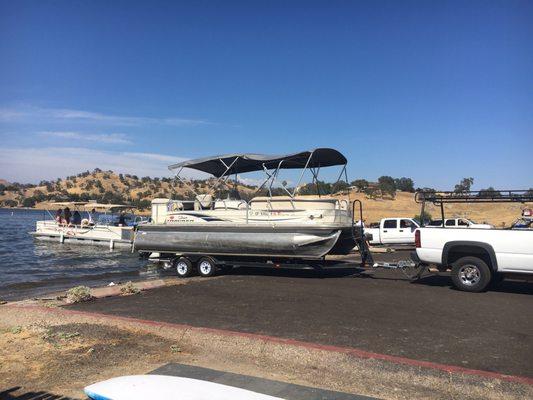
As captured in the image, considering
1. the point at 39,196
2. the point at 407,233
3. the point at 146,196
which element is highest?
the point at 39,196

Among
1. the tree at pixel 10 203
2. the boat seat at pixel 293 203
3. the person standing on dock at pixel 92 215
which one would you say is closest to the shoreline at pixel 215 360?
the boat seat at pixel 293 203

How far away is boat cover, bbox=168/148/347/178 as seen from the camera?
591 inches

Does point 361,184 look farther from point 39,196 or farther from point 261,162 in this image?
point 39,196

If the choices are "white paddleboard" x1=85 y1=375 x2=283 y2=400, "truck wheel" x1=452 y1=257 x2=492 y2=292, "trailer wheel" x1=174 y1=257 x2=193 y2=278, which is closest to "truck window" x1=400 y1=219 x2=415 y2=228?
"trailer wheel" x1=174 y1=257 x2=193 y2=278

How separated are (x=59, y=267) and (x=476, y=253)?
1797cm

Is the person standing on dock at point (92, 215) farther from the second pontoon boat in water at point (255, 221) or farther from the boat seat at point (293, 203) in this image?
the boat seat at point (293, 203)

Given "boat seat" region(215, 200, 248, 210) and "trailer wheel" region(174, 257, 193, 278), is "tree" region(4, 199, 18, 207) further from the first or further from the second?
"boat seat" region(215, 200, 248, 210)

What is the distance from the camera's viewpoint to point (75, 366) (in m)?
6.29

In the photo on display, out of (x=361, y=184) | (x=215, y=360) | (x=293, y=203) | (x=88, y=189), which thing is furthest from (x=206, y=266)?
(x=88, y=189)

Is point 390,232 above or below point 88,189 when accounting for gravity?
below

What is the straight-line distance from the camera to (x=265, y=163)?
51.8 feet

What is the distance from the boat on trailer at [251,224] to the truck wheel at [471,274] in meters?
3.23

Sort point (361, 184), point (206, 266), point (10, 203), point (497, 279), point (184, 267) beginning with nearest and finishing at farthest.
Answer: point (497, 279) < point (206, 266) < point (184, 267) < point (361, 184) < point (10, 203)

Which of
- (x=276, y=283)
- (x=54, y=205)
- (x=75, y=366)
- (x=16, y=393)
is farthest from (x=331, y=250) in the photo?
(x=54, y=205)
